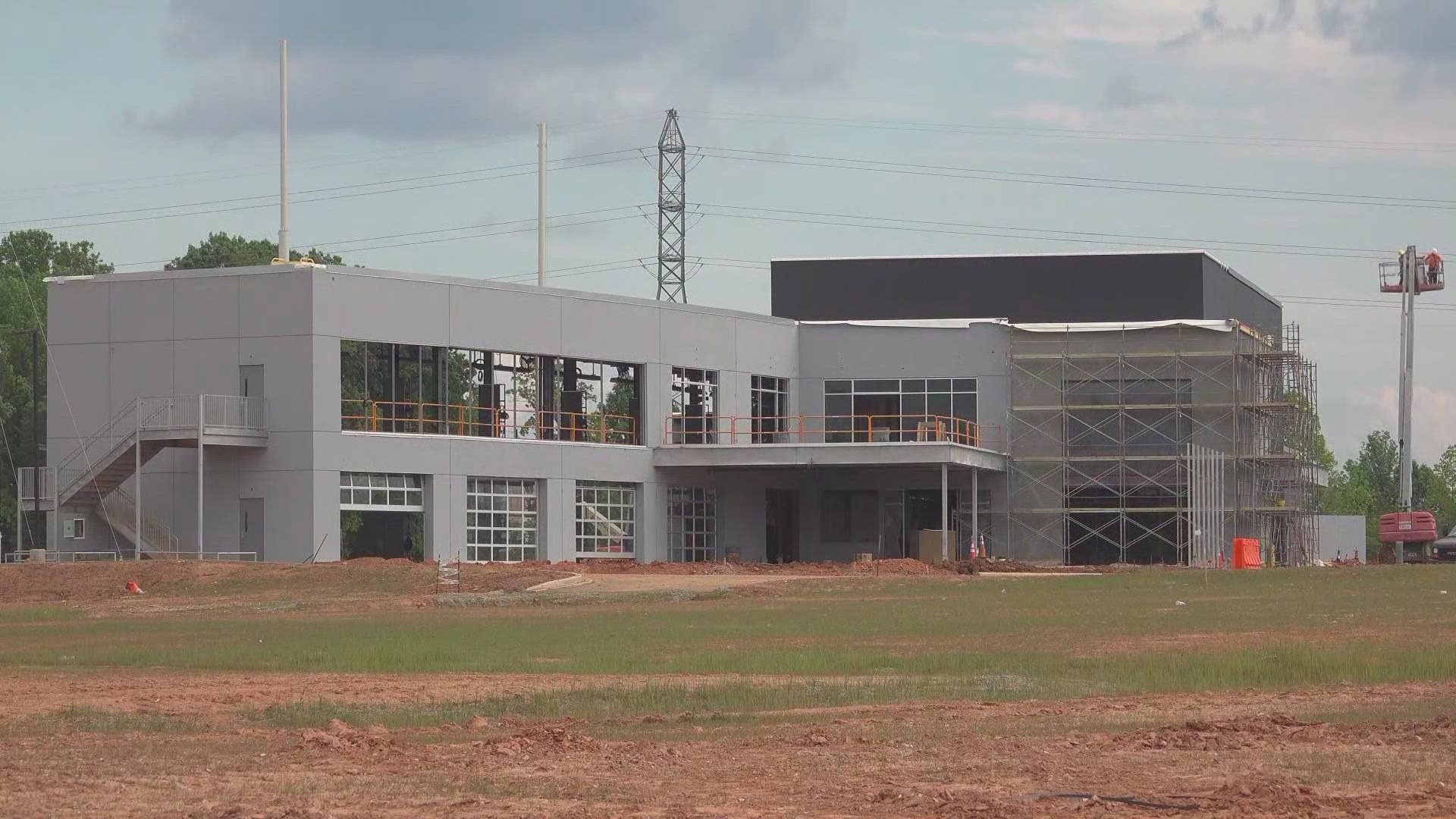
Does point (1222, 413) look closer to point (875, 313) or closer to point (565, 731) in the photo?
point (875, 313)

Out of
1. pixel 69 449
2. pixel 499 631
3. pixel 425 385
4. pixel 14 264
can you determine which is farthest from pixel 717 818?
pixel 14 264

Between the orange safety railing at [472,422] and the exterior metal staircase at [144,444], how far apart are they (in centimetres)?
318

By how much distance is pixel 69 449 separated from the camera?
2420 inches

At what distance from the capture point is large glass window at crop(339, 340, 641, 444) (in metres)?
62.7

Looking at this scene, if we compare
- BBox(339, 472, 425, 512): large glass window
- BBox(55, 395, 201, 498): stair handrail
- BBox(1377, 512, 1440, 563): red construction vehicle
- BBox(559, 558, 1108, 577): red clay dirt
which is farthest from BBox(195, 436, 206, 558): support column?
BBox(1377, 512, 1440, 563): red construction vehicle

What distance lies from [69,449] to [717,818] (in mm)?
50881

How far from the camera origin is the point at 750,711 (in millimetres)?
22172

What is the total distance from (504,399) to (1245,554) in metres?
24.9

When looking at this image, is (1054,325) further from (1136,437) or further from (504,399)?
(504,399)

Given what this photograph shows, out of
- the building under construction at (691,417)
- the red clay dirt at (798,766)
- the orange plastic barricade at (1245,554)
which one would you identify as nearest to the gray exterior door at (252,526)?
the building under construction at (691,417)

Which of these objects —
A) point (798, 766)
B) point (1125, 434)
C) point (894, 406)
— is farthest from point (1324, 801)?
point (894, 406)

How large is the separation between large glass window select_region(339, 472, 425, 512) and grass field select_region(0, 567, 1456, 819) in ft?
62.3

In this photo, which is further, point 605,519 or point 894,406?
point 894,406

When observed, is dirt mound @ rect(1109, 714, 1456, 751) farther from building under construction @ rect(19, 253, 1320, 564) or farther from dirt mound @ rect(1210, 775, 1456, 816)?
building under construction @ rect(19, 253, 1320, 564)
